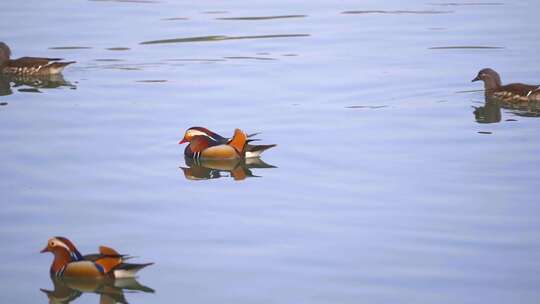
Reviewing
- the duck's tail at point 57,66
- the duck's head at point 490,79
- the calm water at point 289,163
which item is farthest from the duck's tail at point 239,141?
the duck's tail at point 57,66

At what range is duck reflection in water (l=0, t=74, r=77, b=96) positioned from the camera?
17.7 meters

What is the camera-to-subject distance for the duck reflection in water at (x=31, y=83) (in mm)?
17672

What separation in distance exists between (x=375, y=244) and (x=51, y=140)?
532cm

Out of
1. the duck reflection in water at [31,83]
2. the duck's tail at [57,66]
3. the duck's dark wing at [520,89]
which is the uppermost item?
the duck's tail at [57,66]

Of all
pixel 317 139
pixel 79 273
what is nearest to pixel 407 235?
pixel 79 273

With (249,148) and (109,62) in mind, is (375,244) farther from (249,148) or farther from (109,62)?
(109,62)

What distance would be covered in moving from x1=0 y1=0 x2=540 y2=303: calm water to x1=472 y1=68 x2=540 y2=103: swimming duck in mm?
227

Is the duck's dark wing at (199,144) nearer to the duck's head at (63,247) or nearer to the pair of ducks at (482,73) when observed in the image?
the duck's head at (63,247)

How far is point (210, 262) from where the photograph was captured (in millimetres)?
9656

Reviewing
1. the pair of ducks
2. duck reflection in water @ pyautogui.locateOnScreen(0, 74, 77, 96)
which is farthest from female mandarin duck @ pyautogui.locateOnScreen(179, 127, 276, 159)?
duck reflection in water @ pyautogui.locateOnScreen(0, 74, 77, 96)

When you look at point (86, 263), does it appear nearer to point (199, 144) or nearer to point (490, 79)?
point (199, 144)

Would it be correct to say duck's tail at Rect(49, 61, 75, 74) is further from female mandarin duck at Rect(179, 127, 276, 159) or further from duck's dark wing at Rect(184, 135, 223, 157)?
duck's dark wing at Rect(184, 135, 223, 157)

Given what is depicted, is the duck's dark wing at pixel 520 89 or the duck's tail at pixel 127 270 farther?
the duck's dark wing at pixel 520 89

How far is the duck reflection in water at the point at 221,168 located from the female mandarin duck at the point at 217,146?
1.8 inches
